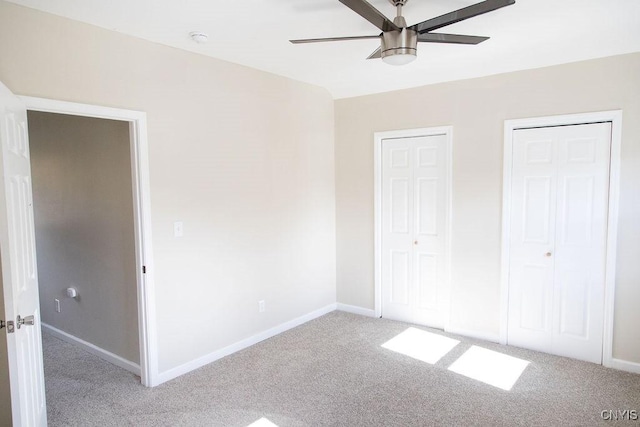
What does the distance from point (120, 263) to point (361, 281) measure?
8.47 ft

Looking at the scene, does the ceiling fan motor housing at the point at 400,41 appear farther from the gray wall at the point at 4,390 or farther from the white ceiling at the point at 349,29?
the gray wall at the point at 4,390

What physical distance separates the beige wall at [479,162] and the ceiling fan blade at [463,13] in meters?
1.88

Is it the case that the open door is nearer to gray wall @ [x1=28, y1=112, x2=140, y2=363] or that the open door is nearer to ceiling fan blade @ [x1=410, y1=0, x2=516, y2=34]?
gray wall @ [x1=28, y1=112, x2=140, y2=363]

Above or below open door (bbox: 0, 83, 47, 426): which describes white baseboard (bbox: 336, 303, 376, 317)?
below

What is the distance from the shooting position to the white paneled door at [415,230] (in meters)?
4.13

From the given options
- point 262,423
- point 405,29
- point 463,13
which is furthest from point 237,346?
point 463,13

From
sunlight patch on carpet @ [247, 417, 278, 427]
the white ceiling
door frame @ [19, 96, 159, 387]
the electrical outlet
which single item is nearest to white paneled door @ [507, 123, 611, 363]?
the white ceiling

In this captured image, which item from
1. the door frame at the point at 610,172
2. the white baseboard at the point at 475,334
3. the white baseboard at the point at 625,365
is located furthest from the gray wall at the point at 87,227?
the white baseboard at the point at 625,365

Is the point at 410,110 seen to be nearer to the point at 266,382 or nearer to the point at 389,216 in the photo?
the point at 389,216

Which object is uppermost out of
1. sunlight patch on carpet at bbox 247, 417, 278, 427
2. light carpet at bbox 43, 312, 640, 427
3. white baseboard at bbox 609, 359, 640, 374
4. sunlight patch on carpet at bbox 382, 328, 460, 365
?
white baseboard at bbox 609, 359, 640, 374

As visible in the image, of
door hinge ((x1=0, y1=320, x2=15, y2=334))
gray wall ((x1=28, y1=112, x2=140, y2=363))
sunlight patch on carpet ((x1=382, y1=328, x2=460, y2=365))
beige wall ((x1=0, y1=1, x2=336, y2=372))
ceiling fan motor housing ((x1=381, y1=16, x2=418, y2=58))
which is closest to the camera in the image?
door hinge ((x1=0, y1=320, x2=15, y2=334))

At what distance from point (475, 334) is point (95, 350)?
3580 millimetres

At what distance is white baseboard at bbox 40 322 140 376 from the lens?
131 inches

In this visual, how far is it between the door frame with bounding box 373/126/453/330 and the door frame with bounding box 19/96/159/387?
7.98ft
